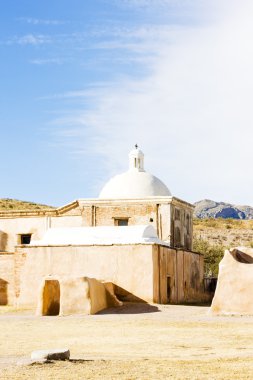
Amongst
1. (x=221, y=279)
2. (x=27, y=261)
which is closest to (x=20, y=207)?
(x=27, y=261)

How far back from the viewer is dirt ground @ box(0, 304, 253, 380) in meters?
11.0

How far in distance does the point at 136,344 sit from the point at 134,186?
2289 cm

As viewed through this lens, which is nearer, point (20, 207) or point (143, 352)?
point (143, 352)

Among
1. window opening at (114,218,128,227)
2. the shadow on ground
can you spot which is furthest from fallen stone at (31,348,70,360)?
window opening at (114,218,128,227)

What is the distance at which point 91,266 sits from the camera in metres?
31.3

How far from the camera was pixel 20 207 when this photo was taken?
71062 mm

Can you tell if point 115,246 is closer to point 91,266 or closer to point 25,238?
point 91,266

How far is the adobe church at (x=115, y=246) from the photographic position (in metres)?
30.4

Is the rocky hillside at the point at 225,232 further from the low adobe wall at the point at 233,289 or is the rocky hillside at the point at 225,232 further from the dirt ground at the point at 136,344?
the dirt ground at the point at 136,344

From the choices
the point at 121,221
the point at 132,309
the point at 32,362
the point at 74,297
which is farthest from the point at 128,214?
the point at 32,362

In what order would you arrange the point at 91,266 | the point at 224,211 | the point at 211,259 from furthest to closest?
the point at 224,211
the point at 211,259
the point at 91,266

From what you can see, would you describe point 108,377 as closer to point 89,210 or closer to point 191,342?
point 191,342

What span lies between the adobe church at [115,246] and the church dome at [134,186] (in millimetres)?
52

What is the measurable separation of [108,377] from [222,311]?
14.6 m
